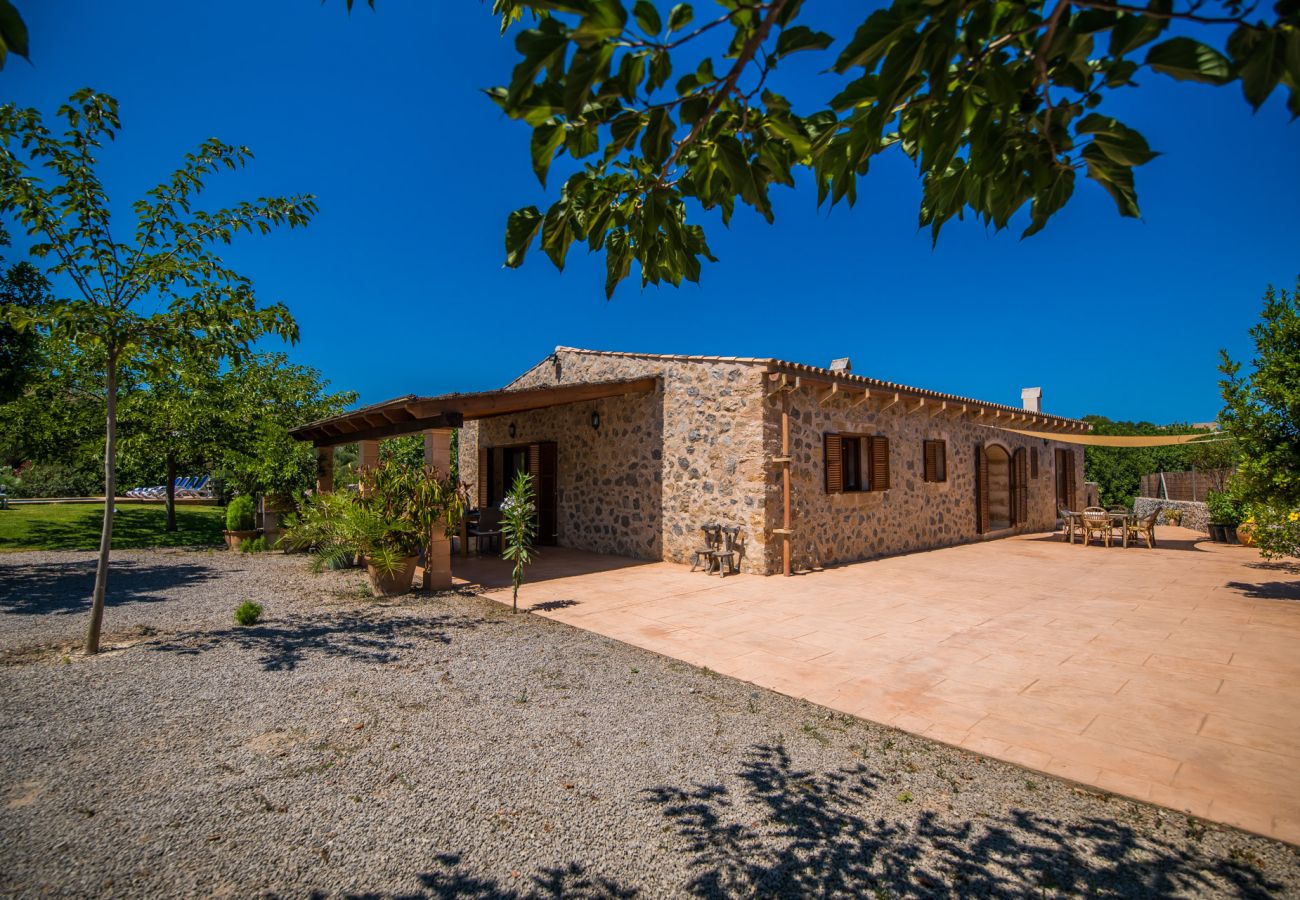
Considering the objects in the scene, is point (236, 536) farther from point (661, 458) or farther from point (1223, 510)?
point (1223, 510)

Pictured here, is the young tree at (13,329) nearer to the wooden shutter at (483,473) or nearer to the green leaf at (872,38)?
the wooden shutter at (483,473)

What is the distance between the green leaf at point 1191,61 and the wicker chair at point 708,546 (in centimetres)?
765

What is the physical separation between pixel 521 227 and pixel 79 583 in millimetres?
10063

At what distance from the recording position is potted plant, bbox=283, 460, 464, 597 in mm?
7035

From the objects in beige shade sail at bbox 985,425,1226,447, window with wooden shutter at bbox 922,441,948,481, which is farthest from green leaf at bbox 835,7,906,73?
beige shade sail at bbox 985,425,1226,447

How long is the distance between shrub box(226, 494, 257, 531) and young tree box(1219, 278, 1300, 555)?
15.9 meters

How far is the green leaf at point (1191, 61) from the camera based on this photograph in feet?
3.47

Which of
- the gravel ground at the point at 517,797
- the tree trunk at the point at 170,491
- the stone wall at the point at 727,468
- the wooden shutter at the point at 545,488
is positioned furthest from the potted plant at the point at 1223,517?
the tree trunk at the point at 170,491

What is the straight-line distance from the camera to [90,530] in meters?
14.0

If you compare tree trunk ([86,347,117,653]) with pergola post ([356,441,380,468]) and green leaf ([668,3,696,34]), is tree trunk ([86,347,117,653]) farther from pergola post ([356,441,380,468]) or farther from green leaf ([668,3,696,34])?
green leaf ([668,3,696,34])

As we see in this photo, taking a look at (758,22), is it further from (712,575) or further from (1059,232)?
(712,575)

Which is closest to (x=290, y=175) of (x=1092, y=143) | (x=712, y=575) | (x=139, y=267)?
(x=139, y=267)

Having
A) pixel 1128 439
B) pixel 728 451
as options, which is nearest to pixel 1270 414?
pixel 728 451

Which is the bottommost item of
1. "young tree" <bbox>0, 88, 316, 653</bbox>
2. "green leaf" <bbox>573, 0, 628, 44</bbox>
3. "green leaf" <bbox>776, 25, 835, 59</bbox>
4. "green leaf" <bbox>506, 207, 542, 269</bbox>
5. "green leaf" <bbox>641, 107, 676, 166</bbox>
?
"green leaf" <bbox>506, 207, 542, 269</bbox>
